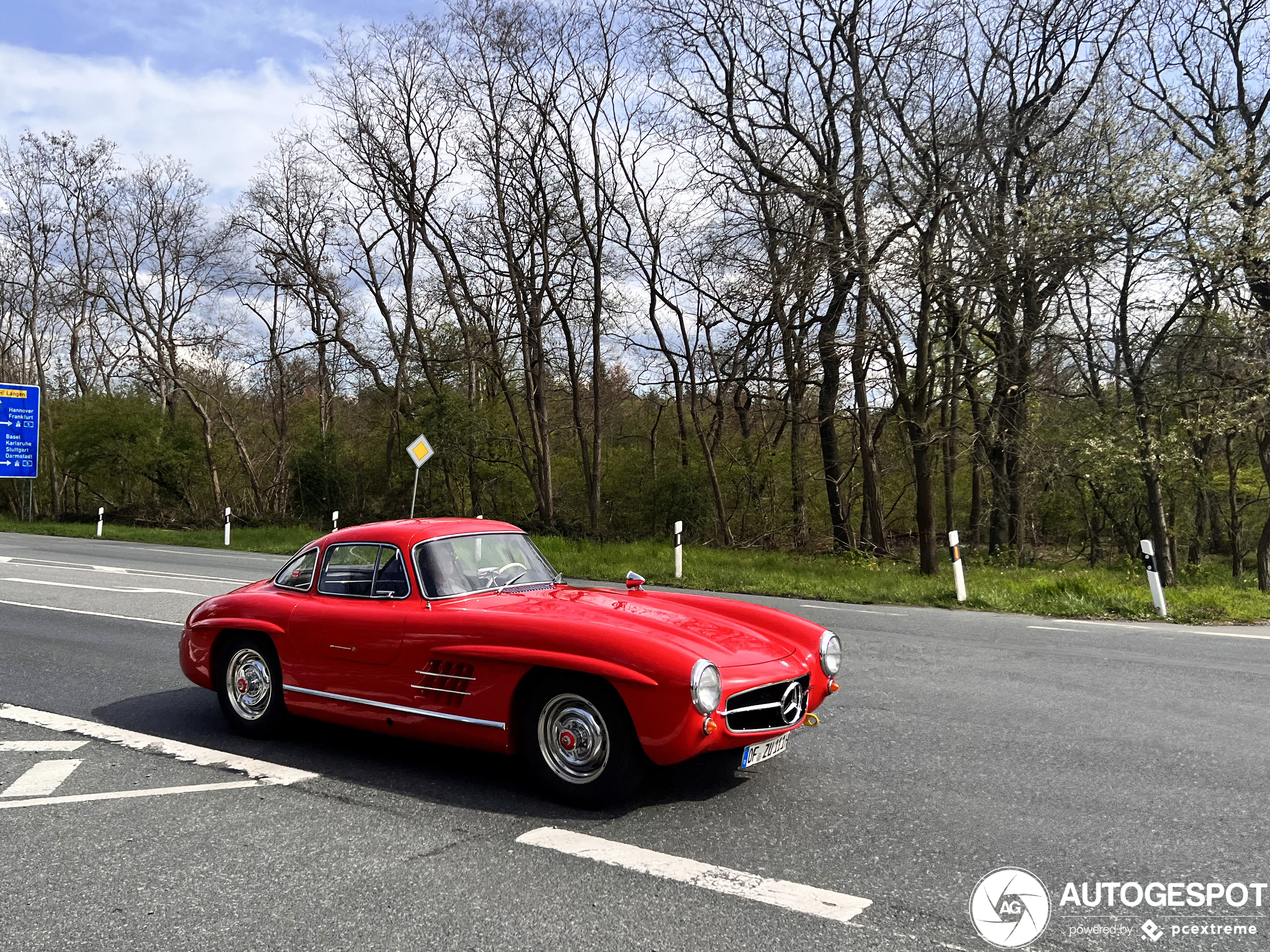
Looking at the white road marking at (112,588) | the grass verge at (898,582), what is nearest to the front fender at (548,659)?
the white road marking at (112,588)

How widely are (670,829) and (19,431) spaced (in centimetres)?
3463

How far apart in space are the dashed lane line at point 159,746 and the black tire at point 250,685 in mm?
281

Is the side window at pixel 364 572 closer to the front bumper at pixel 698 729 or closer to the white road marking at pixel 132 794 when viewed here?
the white road marking at pixel 132 794

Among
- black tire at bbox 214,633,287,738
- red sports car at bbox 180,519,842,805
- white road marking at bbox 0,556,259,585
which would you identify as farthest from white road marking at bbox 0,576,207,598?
red sports car at bbox 180,519,842,805

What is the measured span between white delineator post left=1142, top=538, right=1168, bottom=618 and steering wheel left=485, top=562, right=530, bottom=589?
9416 mm

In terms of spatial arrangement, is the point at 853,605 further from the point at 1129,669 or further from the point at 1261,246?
the point at 1261,246

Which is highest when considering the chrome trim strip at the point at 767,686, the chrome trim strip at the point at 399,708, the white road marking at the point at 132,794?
the chrome trim strip at the point at 767,686

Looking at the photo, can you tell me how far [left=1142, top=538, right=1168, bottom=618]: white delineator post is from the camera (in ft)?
39.8

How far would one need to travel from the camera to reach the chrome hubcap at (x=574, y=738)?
174 inches

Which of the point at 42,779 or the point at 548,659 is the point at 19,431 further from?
the point at 548,659

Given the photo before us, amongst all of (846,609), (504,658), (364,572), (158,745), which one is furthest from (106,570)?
(504,658)

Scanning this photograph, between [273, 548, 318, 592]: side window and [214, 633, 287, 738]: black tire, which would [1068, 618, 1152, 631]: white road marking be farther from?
[214, 633, 287, 738]: black tire

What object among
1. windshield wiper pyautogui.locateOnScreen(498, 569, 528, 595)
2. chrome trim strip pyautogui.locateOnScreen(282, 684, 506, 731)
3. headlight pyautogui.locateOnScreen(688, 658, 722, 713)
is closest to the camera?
headlight pyautogui.locateOnScreen(688, 658, 722, 713)

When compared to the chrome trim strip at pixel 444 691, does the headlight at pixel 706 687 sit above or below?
above
